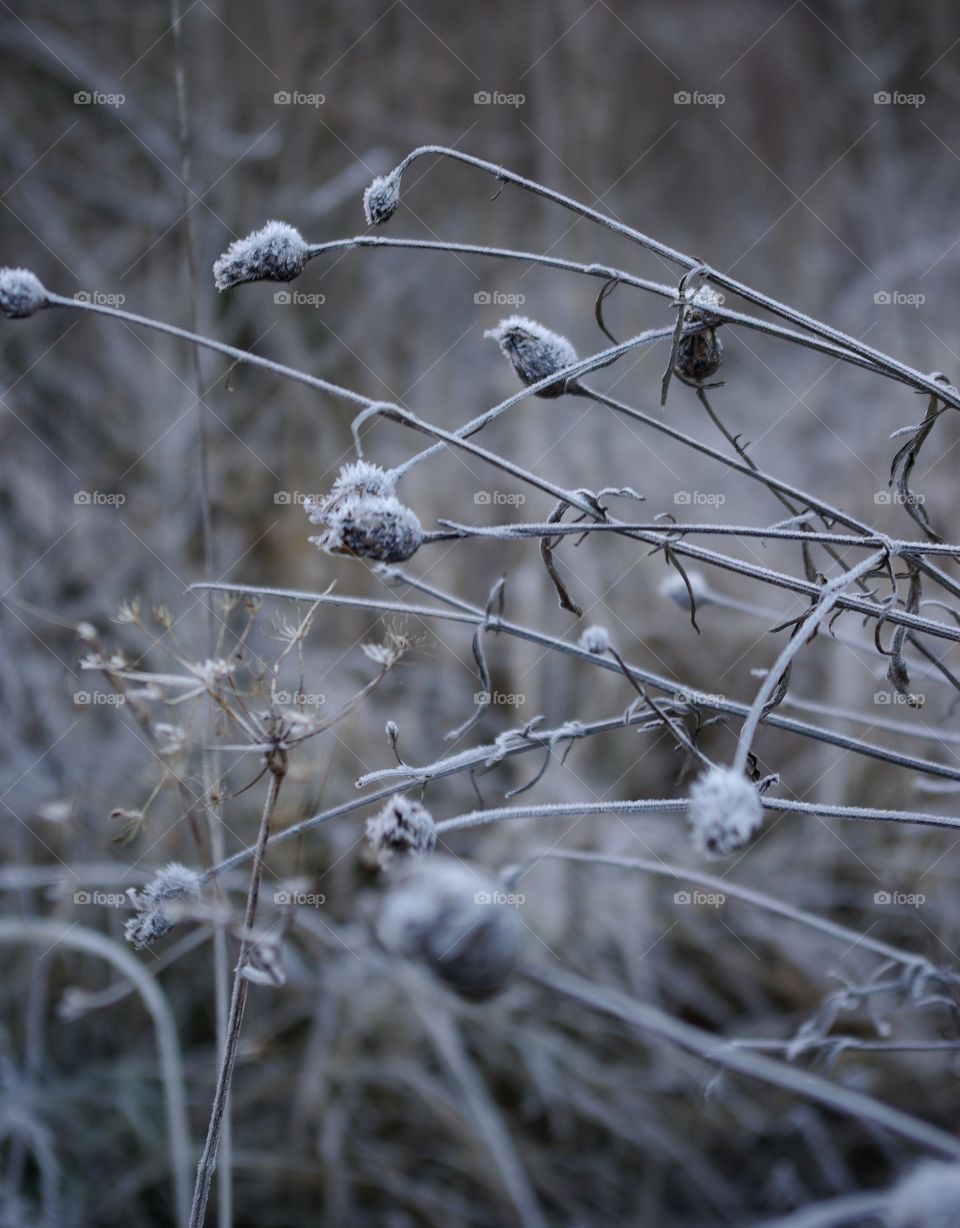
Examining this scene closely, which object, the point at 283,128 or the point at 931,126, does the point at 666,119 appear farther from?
the point at 283,128

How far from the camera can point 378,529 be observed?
0.24 metres

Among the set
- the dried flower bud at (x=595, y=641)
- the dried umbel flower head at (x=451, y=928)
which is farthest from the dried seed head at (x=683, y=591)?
the dried umbel flower head at (x=451, y=928)

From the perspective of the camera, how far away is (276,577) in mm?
1130

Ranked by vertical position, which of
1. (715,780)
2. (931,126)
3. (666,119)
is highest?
(666,119)

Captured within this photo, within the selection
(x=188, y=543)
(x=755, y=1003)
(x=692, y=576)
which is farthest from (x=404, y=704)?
(x=692, y=576)

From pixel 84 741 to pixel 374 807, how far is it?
1.12ft

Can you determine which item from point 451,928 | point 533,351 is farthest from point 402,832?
point 533,351

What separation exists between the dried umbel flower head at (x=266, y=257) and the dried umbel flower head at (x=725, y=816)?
20 centimetres

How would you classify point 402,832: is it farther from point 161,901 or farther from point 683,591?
point 683,591

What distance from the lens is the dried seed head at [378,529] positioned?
24 centimetres

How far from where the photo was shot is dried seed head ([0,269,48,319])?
0.29m

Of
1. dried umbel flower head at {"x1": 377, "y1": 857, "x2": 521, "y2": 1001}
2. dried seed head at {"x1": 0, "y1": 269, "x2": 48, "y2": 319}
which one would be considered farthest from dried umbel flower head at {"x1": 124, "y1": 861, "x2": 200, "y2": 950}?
dried seed head at {"x1": 0, "y1": 269, "x2": 48, "y2": 319}

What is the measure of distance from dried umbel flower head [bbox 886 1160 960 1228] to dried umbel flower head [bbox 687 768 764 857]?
12 cm

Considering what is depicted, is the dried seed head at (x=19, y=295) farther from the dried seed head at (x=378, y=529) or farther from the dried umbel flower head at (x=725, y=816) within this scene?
the dried umbel flower head at (x=725, y=816)
